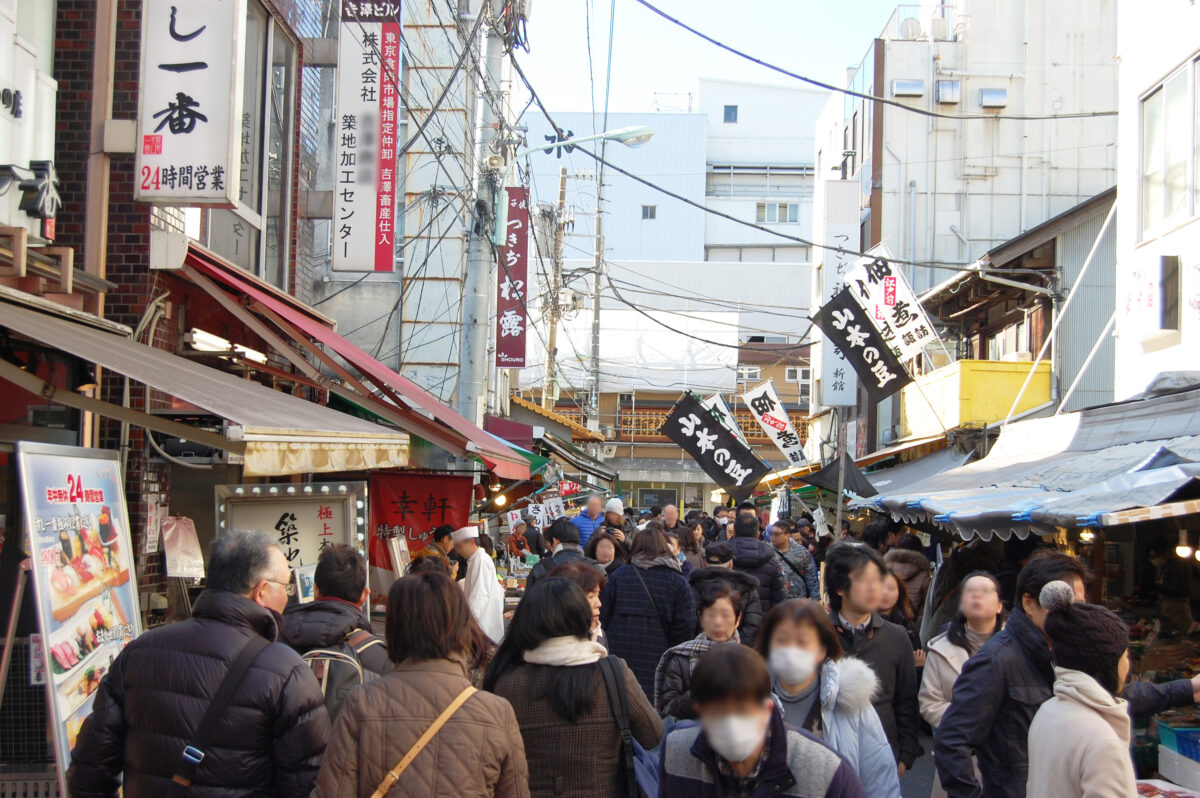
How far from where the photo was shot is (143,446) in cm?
805

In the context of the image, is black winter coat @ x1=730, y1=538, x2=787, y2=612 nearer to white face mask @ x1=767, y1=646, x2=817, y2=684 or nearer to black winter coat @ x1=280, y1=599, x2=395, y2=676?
black winter coat @ x1=280, y1=599, x2=395, y2=676

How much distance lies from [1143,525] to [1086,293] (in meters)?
10.5

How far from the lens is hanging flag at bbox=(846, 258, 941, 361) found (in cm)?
1786

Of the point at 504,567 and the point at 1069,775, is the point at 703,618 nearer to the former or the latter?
the point at 1069,775

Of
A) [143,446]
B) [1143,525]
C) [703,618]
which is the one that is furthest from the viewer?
[1143,525]

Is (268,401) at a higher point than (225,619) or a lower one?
higher

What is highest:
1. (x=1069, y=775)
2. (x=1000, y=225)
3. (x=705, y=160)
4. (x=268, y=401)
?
(x=705, y=160)

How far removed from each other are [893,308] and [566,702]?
49.5 feet

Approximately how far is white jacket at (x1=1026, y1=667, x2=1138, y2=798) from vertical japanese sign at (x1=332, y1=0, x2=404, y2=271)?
10037 mm

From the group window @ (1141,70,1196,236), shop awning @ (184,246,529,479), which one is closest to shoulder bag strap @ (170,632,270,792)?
shop awning @ (184,246,529,479)

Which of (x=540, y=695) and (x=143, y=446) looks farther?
(x=143, y=446)

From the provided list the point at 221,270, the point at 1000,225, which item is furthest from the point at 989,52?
the point at 221,270

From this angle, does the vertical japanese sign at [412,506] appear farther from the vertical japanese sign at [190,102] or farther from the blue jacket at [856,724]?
the blue jacket at [856,724]

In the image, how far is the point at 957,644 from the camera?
5.29 metres
